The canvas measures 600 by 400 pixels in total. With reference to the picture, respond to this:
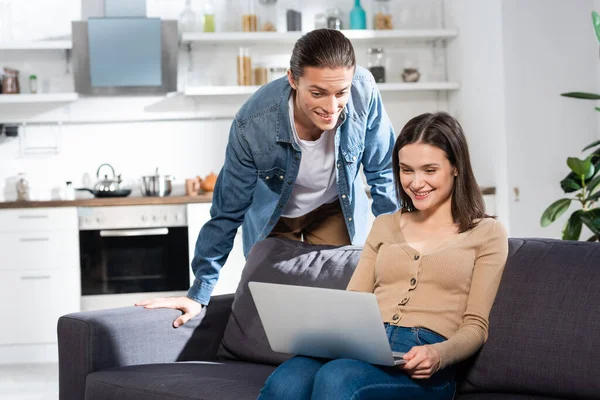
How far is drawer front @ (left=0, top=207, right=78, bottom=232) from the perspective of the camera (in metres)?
5.04

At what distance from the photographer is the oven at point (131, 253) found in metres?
5.10

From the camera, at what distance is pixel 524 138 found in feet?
15.8

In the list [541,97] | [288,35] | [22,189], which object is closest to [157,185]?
[22,189]

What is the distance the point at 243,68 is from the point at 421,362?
12.7 feet

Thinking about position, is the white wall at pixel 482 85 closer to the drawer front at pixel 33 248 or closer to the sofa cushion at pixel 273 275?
the sofa cushion at pixel 273 275

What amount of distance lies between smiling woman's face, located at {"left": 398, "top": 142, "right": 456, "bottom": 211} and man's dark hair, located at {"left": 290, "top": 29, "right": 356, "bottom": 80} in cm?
29

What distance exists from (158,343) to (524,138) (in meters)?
2.81

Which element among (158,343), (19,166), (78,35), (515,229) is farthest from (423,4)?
(158,343)

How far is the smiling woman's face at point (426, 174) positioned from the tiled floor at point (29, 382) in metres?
2.54

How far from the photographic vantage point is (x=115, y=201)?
507cm

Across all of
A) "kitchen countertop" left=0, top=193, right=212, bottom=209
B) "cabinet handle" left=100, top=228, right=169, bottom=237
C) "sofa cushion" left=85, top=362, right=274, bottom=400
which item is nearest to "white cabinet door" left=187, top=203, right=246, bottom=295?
"kitchen countertop" left=0, top=193, right=212, bottom=209

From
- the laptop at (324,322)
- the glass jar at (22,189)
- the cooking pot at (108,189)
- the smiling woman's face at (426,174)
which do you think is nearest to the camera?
the laptop at (324,322)

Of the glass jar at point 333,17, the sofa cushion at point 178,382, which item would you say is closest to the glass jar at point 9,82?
the glass jar at point 333,17

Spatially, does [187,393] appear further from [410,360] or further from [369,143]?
[369,143]
